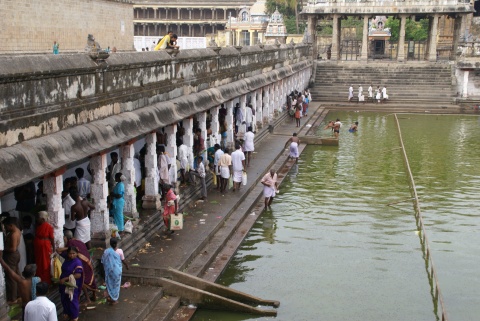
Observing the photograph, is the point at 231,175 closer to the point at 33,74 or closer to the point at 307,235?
the point at 307,235

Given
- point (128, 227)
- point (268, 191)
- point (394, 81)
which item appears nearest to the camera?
point (128, 227)

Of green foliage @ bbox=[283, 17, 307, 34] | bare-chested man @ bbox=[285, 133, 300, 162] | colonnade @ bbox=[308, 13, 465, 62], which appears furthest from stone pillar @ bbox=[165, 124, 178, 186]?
green foliage @ bbox=[283, 17, 307, 34]

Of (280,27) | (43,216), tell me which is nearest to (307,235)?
(43,216)

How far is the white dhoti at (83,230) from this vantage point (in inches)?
397

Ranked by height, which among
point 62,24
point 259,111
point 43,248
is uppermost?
point 62,24

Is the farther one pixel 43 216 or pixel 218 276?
pixel 218 276

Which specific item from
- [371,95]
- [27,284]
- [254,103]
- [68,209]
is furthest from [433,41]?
[27,284]

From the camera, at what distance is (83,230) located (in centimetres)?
1013

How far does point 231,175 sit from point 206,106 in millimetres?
1926

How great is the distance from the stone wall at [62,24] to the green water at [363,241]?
15013 mm

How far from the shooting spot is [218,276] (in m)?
11.3

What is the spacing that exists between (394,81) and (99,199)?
32329 millimetres

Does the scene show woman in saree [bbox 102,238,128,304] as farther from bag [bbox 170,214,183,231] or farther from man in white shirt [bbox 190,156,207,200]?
man in white shirt [bbox 190,156,207,200]

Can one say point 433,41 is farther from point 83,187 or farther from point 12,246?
point 12,246
